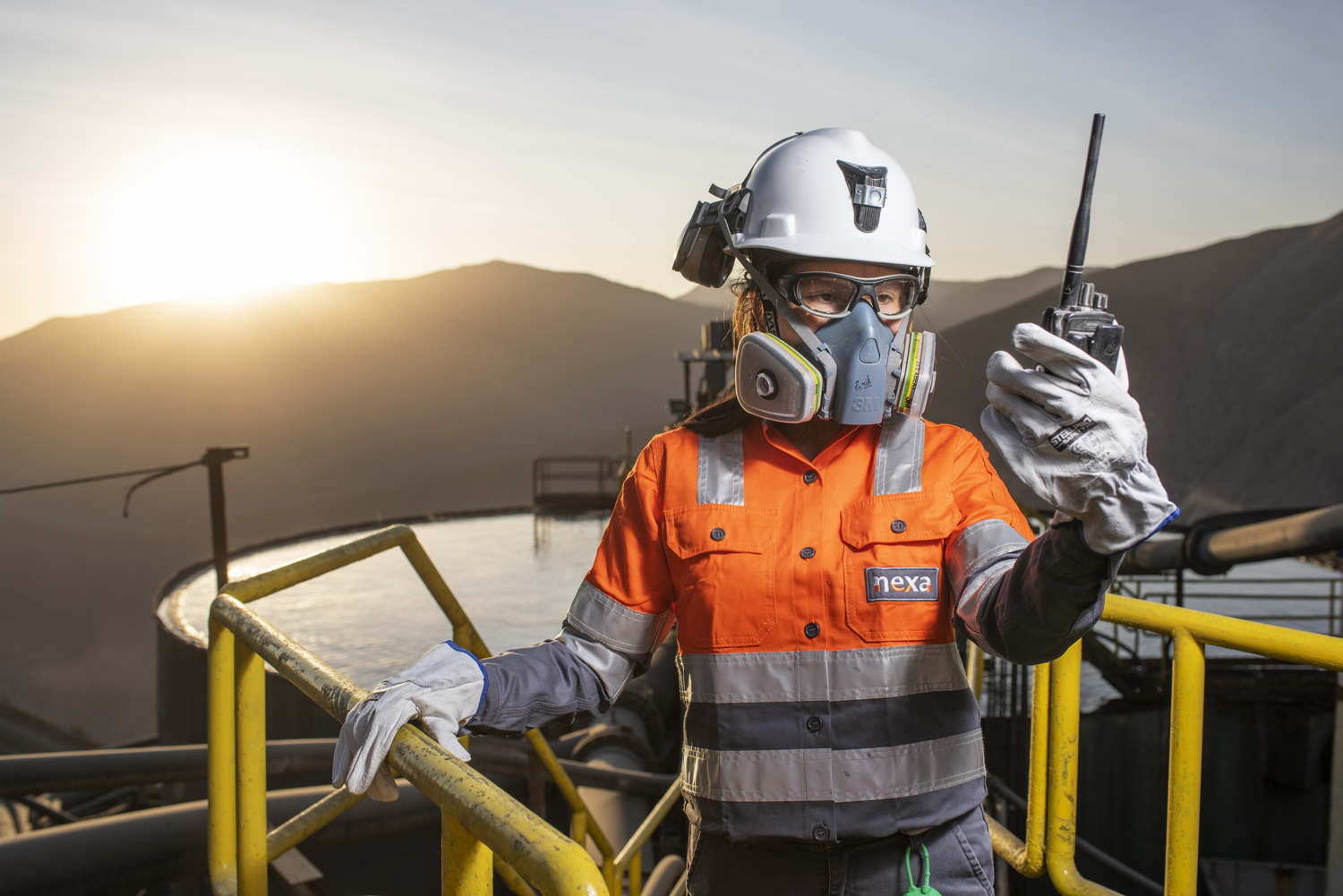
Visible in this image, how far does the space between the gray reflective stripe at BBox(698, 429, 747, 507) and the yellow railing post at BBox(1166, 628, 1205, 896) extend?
82 cm

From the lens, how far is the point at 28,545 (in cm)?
5584

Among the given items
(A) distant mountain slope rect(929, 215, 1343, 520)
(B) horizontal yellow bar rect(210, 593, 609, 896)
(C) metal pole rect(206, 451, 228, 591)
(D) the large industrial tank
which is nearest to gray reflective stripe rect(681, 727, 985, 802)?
(B) horizontal yellow bar rect(210, 593, 609, 896)

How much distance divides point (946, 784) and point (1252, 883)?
11355 millimetres

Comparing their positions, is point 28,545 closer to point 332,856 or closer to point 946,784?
point 332,856

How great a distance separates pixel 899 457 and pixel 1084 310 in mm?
464

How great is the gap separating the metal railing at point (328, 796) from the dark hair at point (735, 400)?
82 cm

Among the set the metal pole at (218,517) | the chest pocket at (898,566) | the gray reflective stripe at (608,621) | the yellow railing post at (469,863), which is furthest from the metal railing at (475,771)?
the metal pole at (218,517)

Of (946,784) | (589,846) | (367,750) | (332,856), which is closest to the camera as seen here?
(367,750)

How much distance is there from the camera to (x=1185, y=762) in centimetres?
162

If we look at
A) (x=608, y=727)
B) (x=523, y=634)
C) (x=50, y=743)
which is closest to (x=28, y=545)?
(x=50, y=743)

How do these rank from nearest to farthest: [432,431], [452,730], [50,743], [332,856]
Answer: [452,730] → [332,856] → [50,743] → [432,431]

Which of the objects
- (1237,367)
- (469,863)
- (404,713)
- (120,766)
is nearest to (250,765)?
(404,713)

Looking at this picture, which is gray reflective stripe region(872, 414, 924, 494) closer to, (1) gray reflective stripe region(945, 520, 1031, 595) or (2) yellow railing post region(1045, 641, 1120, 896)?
(1) gray reflective stripe region(945, 520, 1031, 595)

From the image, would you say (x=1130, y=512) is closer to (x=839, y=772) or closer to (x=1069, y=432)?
(x=1069, y=432)
